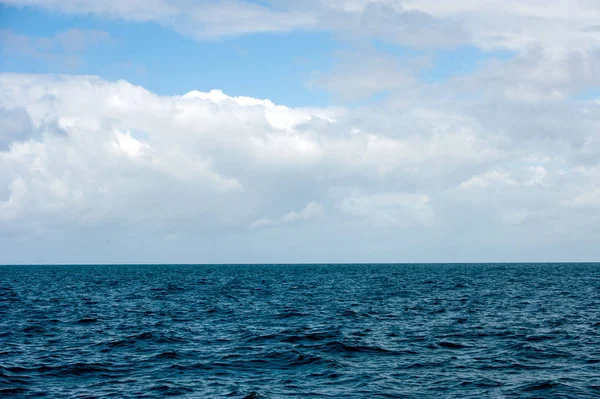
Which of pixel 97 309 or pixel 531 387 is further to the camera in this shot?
pixel 97 309

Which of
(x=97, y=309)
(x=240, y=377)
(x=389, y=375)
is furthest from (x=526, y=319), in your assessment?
(x=97, y=309)

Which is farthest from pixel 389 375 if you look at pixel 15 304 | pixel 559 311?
pixel 15 304

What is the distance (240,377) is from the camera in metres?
24.4

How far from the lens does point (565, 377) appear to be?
23938mm

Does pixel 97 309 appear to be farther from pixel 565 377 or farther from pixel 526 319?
pixel 565 377

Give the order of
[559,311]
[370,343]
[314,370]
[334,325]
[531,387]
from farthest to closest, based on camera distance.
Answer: [559,311], [334,325], [370,343], [314,370], [531,387]

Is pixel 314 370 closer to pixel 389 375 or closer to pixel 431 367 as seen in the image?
pixel 389 375

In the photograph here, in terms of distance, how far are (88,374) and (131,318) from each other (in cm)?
1965

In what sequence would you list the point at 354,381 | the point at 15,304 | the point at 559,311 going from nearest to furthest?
1. the point at 354,381
2. the point at 559,311
3. the point at 15,304

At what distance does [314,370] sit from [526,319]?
74.7 ft

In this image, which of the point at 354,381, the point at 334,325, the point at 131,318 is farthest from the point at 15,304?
the point at 354,381

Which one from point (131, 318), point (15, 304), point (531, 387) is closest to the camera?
point (531, 387)

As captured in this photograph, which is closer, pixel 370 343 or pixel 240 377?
pixel 240 377

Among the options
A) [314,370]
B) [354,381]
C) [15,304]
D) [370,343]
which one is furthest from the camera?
[15,304]
